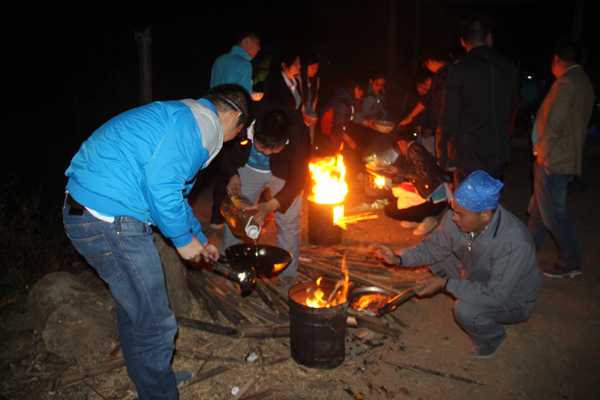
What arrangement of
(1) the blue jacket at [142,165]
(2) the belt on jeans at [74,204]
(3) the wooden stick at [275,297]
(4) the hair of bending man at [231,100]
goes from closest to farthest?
(1) the blue jacket at [142,165] < (2) the belt on jeans at [74,204] < (4) the hair of bending man at [231,100] < (3) the wooden stick at [275,297]

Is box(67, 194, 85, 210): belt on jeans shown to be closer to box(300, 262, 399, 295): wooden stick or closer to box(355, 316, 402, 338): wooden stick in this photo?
box(355, 316, 402, 338): wooden stick

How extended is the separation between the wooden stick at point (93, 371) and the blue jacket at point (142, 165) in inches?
72.4

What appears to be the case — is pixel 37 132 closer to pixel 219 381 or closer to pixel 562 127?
pixel 219 381

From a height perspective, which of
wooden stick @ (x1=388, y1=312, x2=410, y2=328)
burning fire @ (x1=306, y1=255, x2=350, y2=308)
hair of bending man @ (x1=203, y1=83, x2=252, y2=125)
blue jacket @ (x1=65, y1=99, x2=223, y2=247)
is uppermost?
hair of bending man @ (x1=203, y1=83, x2=252, y2=125)

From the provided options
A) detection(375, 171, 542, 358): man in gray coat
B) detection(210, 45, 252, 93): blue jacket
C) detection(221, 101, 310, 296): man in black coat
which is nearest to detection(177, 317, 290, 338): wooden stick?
detection(221, 101, 310, 296): man in black coat

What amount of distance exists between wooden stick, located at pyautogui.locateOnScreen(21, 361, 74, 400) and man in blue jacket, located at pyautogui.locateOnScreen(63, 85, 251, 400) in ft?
4.00

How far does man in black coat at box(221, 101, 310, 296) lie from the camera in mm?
4004

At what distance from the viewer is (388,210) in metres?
7.45

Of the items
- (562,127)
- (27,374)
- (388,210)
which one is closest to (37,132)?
(27,374)

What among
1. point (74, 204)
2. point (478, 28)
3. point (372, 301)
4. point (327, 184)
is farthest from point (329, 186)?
point (74, 204)

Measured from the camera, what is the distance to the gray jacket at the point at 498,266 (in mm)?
3568

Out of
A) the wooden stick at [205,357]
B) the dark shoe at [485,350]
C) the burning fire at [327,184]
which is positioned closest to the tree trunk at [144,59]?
the burning fire at [327,184]

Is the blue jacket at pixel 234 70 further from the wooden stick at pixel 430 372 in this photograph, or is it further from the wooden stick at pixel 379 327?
the wooden stick at pixel 430 372

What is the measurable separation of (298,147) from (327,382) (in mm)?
2335
